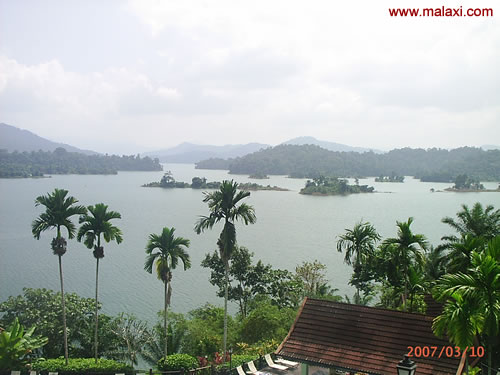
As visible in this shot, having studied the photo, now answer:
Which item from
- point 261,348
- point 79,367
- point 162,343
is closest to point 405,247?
point 261,348

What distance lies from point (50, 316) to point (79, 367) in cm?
602

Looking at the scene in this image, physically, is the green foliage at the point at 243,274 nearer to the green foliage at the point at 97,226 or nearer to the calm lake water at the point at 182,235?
the calm lake water at the point at 182,235

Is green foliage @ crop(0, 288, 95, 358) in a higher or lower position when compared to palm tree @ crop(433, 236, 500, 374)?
lower

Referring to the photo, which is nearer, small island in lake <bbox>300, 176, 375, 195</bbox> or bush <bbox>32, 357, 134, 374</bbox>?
bush <bbox>32, 357, 134, 374</bbox>

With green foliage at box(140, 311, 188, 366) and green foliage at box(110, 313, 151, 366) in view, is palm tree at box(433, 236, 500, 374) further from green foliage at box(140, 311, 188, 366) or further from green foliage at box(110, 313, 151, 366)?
green foliage at box(110, 313, 151, 366)

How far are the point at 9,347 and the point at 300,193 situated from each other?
397 ft

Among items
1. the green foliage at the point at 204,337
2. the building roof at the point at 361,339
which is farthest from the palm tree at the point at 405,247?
the green foliage at the point at 204,337

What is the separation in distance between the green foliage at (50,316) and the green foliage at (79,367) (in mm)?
3679

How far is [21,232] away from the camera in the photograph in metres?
65.6

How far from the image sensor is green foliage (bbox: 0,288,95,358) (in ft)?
70.8

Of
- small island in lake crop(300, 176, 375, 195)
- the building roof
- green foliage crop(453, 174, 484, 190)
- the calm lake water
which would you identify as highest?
green foliage crop(453, 174, 484, 190)

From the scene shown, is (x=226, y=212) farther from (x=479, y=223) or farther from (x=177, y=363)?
(x=479, y=223)

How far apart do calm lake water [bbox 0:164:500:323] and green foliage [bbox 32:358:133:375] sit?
12251 millimetres

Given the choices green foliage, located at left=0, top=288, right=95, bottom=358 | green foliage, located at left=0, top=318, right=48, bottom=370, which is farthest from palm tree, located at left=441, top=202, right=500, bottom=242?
green foliage, located at left=0, top=288, right=95, bottom=358
